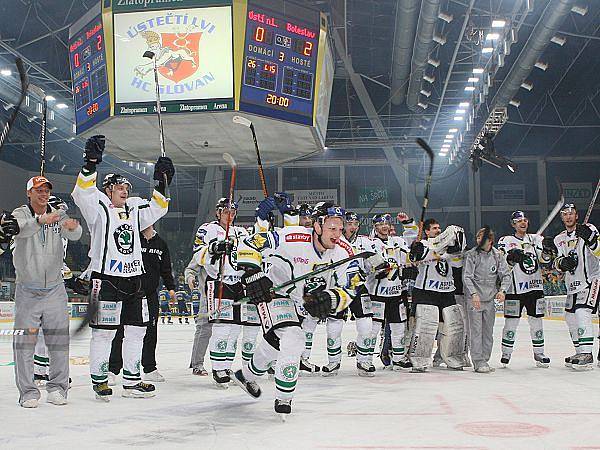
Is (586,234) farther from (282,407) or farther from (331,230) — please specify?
(282,407)

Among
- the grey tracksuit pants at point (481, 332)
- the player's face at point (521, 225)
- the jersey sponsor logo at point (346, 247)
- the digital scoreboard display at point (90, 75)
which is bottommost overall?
the grey tracksuit pants at point (481, 332)

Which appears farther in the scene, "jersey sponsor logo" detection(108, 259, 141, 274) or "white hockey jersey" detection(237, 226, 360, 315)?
"jersey sponsor logo" detection(108, 259, 141, 274)

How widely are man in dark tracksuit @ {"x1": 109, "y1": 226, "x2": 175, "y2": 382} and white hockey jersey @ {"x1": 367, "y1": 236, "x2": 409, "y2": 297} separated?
76.5 inches

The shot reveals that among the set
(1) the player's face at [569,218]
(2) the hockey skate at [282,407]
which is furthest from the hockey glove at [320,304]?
(1) the player's face at [569,218]

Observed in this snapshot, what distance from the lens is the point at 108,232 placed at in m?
5.14

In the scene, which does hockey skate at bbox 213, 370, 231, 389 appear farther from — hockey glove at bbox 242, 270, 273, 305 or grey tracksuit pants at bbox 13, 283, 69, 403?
hockey glove at bbox 242, 270, 273, 305

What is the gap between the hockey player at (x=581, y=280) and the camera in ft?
23.3

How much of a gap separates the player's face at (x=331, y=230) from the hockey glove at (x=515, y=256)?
10.3 ft

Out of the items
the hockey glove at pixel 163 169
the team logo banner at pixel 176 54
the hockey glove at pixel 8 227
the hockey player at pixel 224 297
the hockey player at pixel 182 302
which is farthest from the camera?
the hockey player at pixel 182 302

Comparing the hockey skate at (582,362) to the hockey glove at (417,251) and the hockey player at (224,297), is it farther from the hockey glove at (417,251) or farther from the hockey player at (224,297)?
the hockey player at (224,297)

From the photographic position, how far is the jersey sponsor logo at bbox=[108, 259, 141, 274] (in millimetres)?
5133

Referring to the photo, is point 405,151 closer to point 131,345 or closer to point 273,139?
point 273,139

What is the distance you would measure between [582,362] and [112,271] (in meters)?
4.34

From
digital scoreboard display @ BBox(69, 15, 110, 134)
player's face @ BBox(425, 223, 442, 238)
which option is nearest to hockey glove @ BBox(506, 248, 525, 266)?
player's face @ BBox(425, 223, 442, 238)
